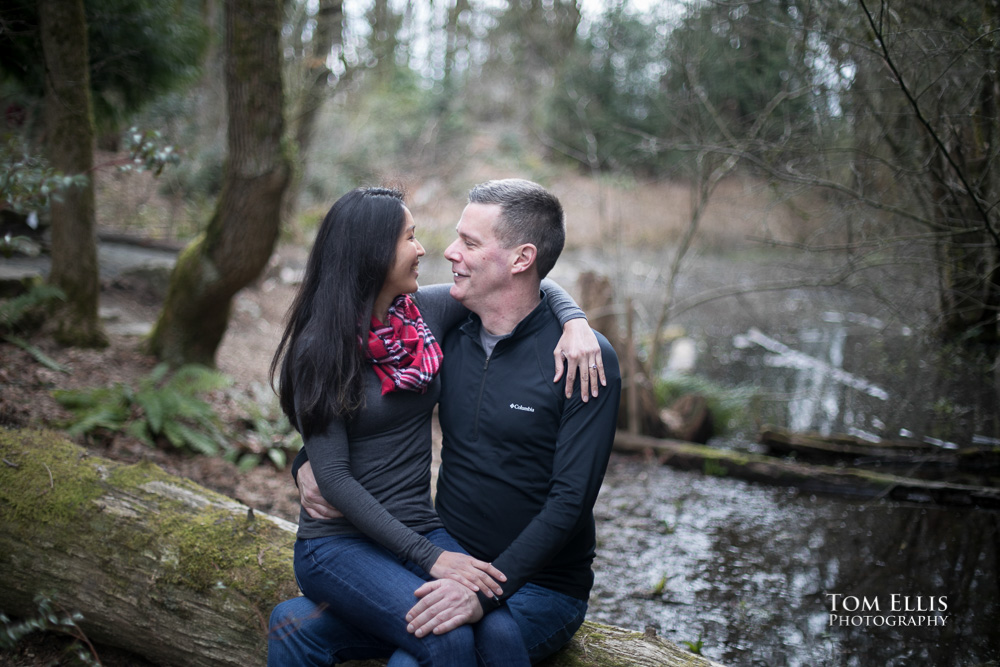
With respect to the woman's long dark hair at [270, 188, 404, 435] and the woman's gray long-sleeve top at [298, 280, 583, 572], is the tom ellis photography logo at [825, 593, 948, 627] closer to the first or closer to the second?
the woman's gray long-sleeve top at [298, 280, 583, 572]

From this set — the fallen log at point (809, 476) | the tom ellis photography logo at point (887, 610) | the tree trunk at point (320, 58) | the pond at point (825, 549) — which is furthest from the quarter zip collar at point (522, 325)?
the tree trunk at point (320, 58)

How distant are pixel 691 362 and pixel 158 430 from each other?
691 cm

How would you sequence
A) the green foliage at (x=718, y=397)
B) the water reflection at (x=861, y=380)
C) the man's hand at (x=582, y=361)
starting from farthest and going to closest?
the green foliage at (x=718, y=397), the water reflection at (x=861, y=380), the man's hand at (x=582, y=361)

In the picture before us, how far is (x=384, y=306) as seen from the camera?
8.68 feet

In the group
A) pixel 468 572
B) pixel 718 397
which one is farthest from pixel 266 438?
pixel 718 397

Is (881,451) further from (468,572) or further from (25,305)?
(25,305)

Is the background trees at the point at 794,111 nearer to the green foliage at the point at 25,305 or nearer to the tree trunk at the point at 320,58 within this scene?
the tree trunk at the point at 320,58

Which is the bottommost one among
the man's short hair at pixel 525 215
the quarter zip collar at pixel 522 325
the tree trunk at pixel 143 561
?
the tree trunk at pixel 143 561

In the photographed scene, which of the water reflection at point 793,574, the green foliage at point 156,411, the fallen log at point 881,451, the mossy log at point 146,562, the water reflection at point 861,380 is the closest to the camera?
the mossy log at point 146,562

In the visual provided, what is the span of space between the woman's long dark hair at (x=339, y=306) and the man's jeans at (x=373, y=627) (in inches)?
23.9

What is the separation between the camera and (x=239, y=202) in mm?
5879

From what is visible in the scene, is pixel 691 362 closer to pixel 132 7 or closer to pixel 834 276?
pixel 834 276

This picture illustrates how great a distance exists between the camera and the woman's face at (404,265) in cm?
255

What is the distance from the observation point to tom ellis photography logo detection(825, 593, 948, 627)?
3938 millimetres
